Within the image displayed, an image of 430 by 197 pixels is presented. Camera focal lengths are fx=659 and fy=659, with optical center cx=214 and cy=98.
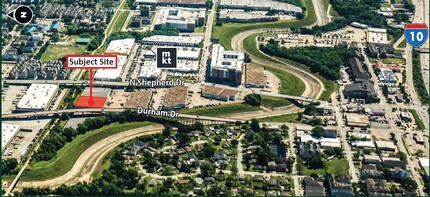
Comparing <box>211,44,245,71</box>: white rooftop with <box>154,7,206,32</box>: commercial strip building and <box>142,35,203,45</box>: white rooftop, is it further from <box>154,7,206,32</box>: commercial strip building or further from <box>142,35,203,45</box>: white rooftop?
<box>154,7,206,32</box>: commercial strip building

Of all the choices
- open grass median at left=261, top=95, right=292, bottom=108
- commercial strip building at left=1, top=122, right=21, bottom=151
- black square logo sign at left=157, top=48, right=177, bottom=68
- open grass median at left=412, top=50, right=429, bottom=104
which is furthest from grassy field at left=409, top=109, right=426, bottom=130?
commercial strip building at left=1, top=122, right=21, bottom=151

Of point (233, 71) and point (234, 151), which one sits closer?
point (234, 151)

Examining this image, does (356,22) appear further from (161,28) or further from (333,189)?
(333,189)

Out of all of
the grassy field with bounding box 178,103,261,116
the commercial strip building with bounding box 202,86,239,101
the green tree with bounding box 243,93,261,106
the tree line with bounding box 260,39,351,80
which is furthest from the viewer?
the tree line with bounding box 260,39,351,80

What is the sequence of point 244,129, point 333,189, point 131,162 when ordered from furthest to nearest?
point 244,129 < point 131,162 < point 333,189

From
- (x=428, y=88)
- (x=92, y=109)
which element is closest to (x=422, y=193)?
(x=428, y=88)

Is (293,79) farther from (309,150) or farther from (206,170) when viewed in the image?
(206,170)

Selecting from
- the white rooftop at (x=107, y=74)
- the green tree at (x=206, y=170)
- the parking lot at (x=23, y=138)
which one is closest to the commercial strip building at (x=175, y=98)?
the white rooftop at (x=107, y=74)
